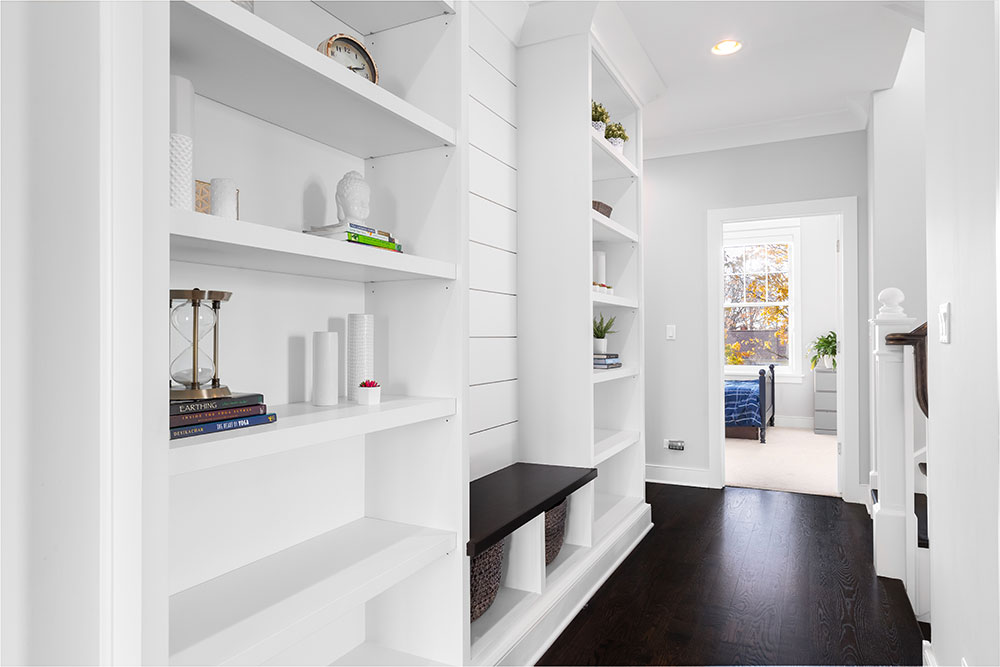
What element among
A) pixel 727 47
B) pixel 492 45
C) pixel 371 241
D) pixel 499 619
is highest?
pixel 727 47

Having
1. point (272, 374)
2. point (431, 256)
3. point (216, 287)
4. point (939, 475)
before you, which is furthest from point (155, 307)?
point (939, 475)

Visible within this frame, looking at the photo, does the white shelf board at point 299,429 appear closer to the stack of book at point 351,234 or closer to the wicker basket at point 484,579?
the stack of book at point 351,234

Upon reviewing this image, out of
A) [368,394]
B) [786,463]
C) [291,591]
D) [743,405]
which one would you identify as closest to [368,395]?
[368,394]

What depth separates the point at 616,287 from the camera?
11.6ft

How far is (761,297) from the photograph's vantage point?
298 inches

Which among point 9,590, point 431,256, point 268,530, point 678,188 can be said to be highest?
point 678,188

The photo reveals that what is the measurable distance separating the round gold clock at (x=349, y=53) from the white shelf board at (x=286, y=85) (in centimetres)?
13

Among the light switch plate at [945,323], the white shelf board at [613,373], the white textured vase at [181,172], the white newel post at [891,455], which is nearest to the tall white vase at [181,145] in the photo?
the white textured vase at [181,172]

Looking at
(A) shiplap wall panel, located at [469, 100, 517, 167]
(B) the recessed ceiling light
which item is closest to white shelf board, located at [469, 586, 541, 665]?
(A) shiplap wall panel, located at [469, 100, 517, 167]

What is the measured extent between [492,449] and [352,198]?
4.54 feet

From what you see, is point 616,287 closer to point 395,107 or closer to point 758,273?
point 395,107

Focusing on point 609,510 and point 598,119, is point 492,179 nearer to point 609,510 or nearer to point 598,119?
point 598,119

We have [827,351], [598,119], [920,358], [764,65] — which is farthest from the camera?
[827,351]

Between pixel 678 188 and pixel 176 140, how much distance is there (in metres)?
4.08
